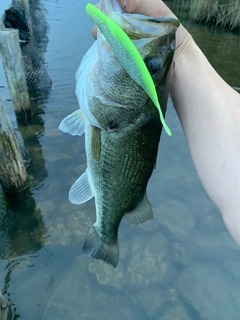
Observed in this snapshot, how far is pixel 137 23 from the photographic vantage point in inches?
45.4

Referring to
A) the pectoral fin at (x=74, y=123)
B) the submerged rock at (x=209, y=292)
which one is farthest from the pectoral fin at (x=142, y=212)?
the submerged rock at (x=209, y=292)

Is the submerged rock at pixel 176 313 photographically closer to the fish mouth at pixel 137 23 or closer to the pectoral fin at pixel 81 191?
the pectoral fin at pixel 81 191

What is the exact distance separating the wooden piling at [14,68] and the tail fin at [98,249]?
4.63 m

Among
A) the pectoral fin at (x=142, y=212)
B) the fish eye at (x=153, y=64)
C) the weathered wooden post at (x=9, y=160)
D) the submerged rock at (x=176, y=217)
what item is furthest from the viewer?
the submerged rock at (x=176, y=217)

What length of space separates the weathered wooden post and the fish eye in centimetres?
325

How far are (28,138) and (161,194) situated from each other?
10.1ft

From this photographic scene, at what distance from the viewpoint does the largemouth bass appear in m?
1.21

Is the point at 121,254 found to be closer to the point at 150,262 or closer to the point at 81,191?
the point at 150,262

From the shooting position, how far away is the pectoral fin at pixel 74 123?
1.61 meters

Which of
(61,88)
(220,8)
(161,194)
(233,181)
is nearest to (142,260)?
(161,194)

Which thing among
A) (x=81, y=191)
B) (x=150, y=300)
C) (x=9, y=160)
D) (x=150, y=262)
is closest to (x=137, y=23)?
(x=81, y=191)

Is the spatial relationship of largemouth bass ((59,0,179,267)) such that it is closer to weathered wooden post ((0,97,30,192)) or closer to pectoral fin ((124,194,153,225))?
pectoral fin ((124,194,153,225))

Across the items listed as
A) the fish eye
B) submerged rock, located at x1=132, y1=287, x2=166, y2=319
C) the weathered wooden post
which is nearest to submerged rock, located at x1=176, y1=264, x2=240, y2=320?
submerged rock, located at x1=132, y1=287, x2=166, y2=319

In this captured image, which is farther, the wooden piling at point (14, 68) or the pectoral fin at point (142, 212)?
the wooden piling at point (14, 68)
